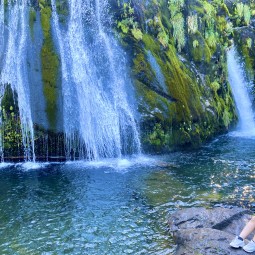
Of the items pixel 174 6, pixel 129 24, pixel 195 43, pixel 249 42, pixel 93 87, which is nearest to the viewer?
pixel 93 87

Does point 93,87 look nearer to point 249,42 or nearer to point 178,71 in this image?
point 178,71

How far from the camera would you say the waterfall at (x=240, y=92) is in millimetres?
23500

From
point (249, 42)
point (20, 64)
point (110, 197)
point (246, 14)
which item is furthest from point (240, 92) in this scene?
point (110, 197)

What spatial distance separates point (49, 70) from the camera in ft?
51.5

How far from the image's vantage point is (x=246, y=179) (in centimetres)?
1242

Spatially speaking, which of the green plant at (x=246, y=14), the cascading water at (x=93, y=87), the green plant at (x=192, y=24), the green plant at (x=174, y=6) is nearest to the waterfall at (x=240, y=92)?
the green plant at (x=246, y=14)

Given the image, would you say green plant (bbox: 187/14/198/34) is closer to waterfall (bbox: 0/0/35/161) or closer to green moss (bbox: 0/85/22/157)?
waterfall (bbox: 0/0/35/161)

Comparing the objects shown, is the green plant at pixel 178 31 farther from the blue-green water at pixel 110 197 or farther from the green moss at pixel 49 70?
the green moss at pixel 49 70

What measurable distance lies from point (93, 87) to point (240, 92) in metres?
12.8

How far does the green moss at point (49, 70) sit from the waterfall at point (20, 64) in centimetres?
79

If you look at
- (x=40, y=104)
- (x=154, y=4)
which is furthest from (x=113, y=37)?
(x=40, y=104)

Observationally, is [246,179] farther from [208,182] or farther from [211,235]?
[211,235]

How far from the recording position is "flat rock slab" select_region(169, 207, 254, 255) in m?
7.05

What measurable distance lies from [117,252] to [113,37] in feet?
37.8
